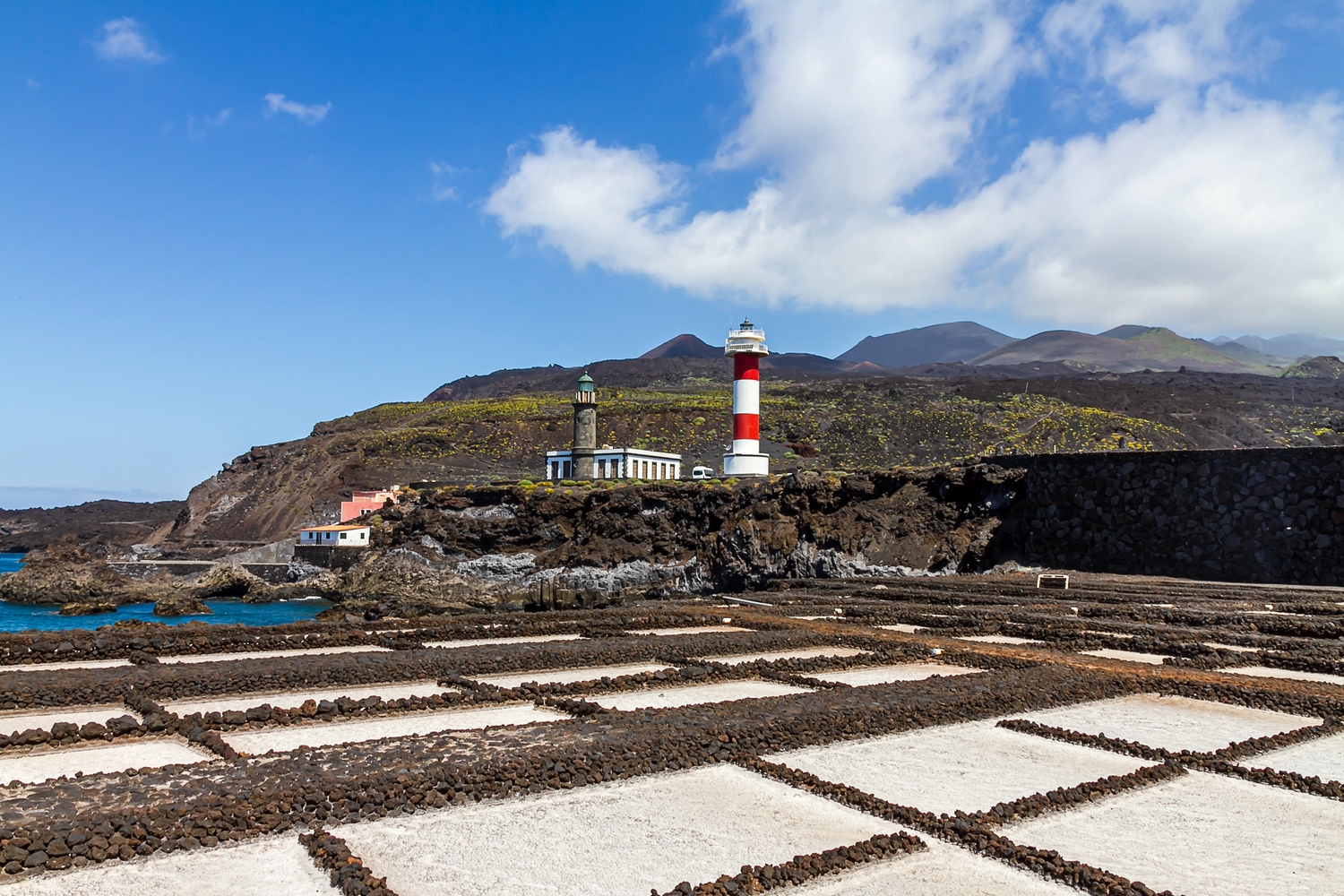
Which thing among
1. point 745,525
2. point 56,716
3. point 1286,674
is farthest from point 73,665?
point 745,525

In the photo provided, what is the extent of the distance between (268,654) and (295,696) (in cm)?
294

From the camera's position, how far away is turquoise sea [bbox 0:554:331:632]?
3544cm

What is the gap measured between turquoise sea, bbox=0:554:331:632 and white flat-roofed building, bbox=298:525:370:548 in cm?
573

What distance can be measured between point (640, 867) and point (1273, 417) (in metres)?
86.1

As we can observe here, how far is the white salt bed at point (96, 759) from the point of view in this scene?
602cm

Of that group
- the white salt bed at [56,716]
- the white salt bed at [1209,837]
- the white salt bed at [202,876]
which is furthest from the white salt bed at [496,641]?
the white salt bed at [1209,837]

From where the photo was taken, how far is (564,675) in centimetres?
1022

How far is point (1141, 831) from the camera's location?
5324mm

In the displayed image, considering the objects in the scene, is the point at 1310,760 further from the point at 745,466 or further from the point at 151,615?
the point at 151,615

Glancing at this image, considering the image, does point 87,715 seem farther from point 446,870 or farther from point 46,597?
point 46,597

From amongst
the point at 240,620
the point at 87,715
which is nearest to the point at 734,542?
the point at 240,620

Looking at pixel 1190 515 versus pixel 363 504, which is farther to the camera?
pixel 363 504

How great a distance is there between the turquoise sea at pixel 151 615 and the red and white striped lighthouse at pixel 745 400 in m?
18.4

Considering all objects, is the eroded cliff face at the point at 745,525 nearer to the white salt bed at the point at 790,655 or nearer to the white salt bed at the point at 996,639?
the white salt bed at the point at 996,639
